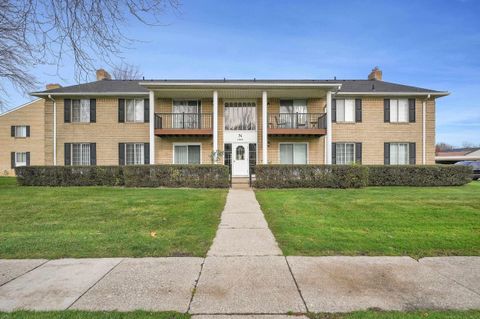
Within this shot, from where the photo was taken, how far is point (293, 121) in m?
18.6

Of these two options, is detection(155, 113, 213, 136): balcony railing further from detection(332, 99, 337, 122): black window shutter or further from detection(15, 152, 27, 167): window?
detection(15, 152, 27, 167): window

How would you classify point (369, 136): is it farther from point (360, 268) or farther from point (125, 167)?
point (360, 268)

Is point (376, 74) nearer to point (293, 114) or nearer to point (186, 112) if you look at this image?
point (293, 114)

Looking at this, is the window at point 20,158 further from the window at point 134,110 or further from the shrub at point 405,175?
the shrub at point 405,175

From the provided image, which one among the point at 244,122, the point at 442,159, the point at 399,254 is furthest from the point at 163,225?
the point at 442,159

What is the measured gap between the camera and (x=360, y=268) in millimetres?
4211

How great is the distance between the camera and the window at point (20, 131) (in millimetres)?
28975

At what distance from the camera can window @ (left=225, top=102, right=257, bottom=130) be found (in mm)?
18688

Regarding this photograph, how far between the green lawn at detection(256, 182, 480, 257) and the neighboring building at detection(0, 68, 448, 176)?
327 inches

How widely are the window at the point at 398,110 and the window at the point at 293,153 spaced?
621 centimetres

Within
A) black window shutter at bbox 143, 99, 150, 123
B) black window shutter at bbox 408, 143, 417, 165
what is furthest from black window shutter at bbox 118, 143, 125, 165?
black window shutter at bbox 408, 143, 417, 165

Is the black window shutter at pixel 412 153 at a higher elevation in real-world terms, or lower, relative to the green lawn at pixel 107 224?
higher

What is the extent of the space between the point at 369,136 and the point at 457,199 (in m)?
9.31

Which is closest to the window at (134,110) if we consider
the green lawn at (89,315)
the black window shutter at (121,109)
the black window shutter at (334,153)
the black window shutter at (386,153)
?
the black window shutter at (121,109)
